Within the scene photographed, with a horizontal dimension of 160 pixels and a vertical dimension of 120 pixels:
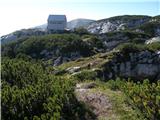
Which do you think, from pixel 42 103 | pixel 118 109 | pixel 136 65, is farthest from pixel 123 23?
pixel 42 103

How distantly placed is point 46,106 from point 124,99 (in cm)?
490

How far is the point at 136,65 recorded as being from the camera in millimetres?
77250

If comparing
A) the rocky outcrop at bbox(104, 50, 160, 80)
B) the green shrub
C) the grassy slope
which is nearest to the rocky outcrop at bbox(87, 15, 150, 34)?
the rocky outcrop at bbox(104, 50, 160, 80)

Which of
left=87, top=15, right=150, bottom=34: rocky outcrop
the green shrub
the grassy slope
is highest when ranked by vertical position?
the green shrub

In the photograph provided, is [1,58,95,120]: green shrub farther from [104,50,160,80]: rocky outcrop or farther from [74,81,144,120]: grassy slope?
[104,50,160,80]: rocky outcrop

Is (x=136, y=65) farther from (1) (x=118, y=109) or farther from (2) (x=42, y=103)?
(2) (x=42, y=103)

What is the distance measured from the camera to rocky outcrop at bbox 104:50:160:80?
74.6m

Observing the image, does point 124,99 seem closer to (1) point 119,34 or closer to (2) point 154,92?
(2) point 154,92

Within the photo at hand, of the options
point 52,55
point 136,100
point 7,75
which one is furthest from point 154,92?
point 52,55

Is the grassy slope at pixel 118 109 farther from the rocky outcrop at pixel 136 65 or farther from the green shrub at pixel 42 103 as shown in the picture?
the rocky outcrop at pixel 136 65

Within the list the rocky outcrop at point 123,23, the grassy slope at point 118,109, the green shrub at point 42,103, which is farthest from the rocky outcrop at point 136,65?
the rocky outcrop at point 123,23

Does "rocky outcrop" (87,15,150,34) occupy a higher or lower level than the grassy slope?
lower

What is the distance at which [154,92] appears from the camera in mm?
17812

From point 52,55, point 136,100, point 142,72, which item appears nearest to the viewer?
point 136,100
